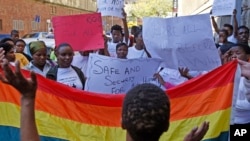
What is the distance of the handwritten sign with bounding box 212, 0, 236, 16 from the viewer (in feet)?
25.2

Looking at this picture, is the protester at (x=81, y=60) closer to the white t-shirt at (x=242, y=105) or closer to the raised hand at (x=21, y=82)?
the white t-shirt at (x=242, y=105)

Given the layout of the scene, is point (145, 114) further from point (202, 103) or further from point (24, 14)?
point (24, 14)

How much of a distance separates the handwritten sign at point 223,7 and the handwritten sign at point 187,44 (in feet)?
9.29

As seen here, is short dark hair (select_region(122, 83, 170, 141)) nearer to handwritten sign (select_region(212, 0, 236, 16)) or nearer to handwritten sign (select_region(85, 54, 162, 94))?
handwritten sign (select_region(85, 54, 162, 94))

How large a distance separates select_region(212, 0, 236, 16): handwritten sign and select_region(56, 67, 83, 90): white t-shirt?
143 inches

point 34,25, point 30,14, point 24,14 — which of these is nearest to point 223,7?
point 24,14

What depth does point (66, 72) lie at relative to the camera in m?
4.95

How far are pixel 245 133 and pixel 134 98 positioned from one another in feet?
9.37

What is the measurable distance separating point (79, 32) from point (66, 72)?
136cm

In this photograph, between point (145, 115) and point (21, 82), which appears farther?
point (21, 82)

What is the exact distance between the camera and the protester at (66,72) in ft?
16.0

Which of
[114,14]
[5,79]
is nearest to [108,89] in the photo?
[5,79]

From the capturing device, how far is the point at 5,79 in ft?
6.27

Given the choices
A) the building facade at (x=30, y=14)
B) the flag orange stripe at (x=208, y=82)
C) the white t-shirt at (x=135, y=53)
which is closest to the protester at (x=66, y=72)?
the flag orange stripe at (x=208, y=82)
